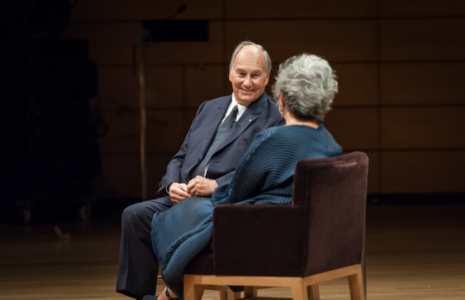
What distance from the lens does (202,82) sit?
6719 mm

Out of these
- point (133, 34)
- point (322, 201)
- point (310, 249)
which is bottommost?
point (310, 249)

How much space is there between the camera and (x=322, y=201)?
1.82 meters

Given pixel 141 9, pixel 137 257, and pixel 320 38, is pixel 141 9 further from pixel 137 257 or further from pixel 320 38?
pixel 137 257

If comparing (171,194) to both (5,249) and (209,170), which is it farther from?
(5,249)

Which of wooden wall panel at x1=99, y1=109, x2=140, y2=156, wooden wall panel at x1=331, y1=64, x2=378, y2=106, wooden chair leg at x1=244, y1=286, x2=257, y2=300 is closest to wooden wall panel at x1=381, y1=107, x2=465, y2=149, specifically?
wooden wall panel at x1=331, y1=64, x2=378, y2=106

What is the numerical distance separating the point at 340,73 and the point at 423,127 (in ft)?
3.77

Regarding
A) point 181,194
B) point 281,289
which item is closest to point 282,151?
point 181,194

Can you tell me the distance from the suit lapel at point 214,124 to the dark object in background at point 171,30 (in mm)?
4033

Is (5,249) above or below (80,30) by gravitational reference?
below

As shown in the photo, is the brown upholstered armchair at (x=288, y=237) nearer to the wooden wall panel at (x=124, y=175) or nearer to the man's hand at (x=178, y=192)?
the man's hand at (x=178, y=192)

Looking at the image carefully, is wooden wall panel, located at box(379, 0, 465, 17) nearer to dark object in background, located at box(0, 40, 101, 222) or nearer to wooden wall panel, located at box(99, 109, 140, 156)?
wooden wall panel, located at box(99, 109, 140, 156)

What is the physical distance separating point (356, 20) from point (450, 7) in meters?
1.10

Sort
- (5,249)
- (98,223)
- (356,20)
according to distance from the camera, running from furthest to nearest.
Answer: (356,20) → (98,223) → (5,249)

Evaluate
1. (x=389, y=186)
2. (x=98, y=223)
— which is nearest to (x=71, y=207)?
(x=98, y=223)
